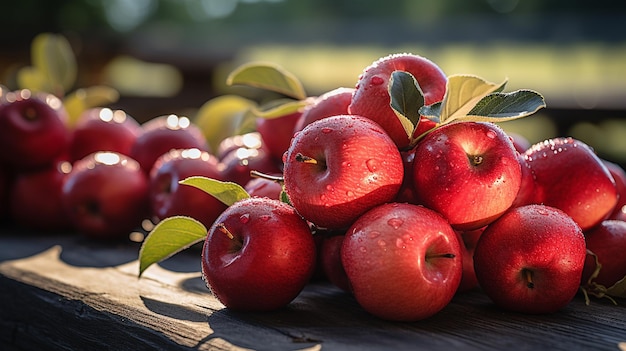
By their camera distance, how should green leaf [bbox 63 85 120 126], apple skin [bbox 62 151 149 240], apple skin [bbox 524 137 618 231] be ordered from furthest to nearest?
green leaf [bbox 63 85 120 126] → apple skin [bbox 62 151 149 240] → apple skin [bbox 524 137 618 231]

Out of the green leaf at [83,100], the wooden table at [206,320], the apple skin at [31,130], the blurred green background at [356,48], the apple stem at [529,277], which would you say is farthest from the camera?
the blurred green background at [356,48]

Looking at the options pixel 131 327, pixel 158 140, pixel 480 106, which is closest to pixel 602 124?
pixel 158 140

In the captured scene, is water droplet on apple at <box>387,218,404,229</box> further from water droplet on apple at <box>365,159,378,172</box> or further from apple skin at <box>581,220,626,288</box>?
apple skin at <box>581,220,626,288</box>

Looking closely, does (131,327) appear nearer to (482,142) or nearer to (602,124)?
(482,142)

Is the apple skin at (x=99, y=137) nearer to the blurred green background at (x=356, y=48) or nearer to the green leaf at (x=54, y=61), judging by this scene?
the green leaf at (x=54, y=61)

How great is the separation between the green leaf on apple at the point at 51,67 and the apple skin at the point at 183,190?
61cm

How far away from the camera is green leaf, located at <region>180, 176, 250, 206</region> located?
1.05 m

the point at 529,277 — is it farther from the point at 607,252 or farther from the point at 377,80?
the point at 377,80

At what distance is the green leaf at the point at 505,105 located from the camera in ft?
3.16

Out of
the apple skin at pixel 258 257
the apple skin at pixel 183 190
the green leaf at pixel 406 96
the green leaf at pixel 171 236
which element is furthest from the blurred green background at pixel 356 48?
the green leaf at pixel 406 96

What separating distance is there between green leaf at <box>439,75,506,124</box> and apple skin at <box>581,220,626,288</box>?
0.98 feet

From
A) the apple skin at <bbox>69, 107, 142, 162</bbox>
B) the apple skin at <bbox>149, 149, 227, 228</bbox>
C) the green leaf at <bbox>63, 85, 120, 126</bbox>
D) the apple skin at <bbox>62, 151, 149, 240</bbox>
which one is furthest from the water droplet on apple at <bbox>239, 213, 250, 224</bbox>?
the green leaf at <bbox>63, 85, 120, 126</bbox>

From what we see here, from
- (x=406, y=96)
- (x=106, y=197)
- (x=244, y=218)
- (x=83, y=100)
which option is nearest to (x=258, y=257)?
(x=244, y=218)

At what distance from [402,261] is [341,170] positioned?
0.45 feet
